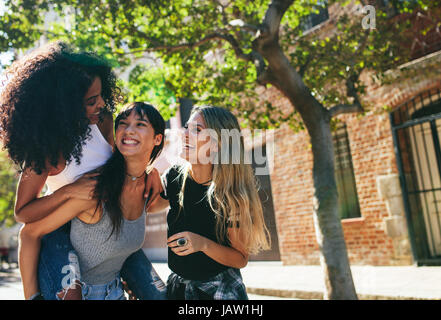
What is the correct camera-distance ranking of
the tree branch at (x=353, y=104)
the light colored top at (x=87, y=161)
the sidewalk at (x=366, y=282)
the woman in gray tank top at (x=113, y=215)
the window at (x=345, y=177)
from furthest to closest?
the window at (x=345, y=177) < the sidewalk at (x=366, y=282) < the tree branch at (x=353, y=104) < the light colored top at (x=87, y=161) < the woman in gray tank top at (x=113, y=215)

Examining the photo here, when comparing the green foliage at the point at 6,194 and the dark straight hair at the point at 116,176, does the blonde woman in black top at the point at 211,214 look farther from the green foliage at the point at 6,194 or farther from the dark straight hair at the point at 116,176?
the green foliage at the point at 6,194

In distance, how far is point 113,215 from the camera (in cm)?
222

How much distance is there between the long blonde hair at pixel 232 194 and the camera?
2285 millimetres

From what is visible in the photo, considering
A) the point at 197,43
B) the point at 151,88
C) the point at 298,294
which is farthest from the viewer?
the point at 151,88

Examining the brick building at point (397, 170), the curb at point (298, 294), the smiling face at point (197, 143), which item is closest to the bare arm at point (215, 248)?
the smiling face at point (197, 143)

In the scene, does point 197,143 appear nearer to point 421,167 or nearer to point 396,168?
point 396,168

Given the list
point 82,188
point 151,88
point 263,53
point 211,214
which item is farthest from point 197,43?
point 82,188

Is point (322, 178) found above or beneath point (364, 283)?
above

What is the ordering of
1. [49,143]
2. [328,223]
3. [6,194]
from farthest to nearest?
[6,194]
[328,223]
[49,143]

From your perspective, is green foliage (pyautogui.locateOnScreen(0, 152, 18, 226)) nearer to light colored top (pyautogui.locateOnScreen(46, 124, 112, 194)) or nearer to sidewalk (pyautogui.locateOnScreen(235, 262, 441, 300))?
sidewalk (pyautogui.locateOnScreen(235, 262, 441, 300))

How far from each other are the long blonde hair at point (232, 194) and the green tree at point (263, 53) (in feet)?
10.5

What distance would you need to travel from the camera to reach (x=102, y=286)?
238 cm

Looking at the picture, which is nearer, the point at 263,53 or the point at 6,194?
the point at 263,53

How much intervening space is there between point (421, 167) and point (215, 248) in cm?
769
